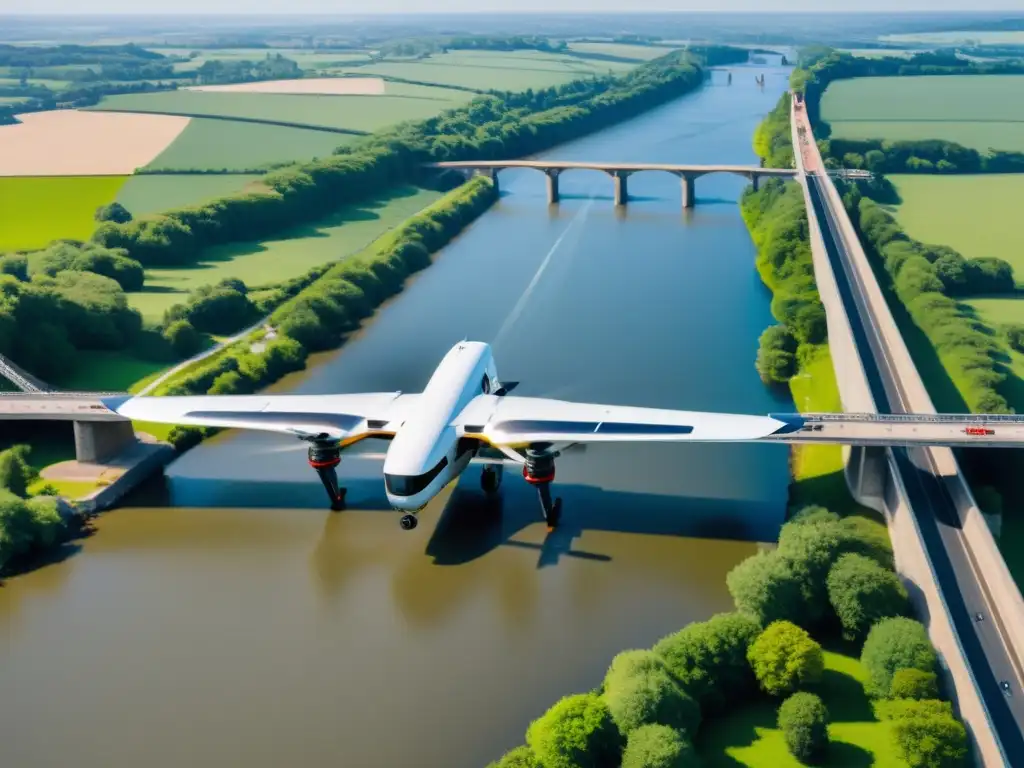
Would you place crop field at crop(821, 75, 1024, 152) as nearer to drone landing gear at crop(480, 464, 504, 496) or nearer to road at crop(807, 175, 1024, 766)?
road at crop(807, 175, 1024, 766)

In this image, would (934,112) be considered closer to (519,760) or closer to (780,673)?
(780,673)

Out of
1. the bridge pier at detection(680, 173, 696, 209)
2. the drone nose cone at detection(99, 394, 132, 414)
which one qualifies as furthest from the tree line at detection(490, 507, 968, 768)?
the bridge pier at detection(680, 173, 696, 209)

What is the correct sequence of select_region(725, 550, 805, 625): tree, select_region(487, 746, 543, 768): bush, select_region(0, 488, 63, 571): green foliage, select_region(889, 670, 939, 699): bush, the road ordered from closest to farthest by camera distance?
select_region(487, 746, 543, 768): bush < the road < select_region(889, 670, 939, 699): bush < select_region(725, 550, 805, 625): tree < select_region(0, 488, 63, 571): green foliage

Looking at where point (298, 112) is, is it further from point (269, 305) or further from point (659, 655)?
point (659, 655)

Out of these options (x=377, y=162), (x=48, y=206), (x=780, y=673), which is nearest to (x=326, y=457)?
(x=780, y=673)

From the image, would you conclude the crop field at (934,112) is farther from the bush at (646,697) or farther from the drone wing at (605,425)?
the bush at (646,697)

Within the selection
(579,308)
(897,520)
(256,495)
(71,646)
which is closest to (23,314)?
(256,495)
